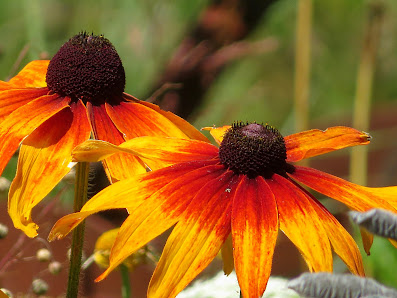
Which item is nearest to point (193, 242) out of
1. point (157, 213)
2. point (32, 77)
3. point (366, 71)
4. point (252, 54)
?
point (157, 213)

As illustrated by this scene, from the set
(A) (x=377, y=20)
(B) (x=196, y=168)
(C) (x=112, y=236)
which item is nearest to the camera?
(B) (x=196, y=168)

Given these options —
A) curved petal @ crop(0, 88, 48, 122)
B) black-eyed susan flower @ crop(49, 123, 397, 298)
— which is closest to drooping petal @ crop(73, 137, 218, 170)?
black-eyed susan flower @ crop(49, 123, 397, 298)

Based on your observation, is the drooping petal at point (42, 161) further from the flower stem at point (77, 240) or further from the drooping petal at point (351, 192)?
the drooping petal at point (351, 192)

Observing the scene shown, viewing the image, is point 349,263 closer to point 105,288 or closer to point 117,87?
point 117,87

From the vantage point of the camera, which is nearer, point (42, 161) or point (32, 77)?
point (42, 161)

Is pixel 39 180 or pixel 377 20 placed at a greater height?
pixel 377 20

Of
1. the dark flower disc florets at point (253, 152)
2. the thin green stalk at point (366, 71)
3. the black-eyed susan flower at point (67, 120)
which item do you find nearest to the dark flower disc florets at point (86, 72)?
the black-eyed susan flower at point (67, 120)

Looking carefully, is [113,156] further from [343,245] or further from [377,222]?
[377,222]

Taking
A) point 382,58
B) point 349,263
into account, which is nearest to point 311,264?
point 349,263
